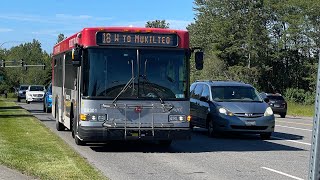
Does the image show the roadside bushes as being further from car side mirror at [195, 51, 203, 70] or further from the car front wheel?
car side mirror at [195, 51, 203, 70]

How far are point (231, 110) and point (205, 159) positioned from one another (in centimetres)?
483

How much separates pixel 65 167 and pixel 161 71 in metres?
3.85

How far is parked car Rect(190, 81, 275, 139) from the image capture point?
16375 mm

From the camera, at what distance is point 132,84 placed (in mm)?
12609

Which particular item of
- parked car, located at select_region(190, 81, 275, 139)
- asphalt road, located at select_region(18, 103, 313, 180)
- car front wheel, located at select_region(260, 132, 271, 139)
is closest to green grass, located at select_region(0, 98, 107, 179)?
asphalt road, located at select_region(18, 103, 313, 180)

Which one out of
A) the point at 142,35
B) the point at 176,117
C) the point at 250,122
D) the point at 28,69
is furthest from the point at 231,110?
the point at 28,69

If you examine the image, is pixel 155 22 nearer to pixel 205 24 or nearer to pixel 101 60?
pixel 205 24

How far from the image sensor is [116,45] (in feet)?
41.7

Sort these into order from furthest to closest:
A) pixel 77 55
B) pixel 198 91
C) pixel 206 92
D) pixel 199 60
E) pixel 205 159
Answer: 1. pixel 198 91
2. pixel 206 92
3. pixel 199 60
4. pixel 77 55
5. pixel 205 159

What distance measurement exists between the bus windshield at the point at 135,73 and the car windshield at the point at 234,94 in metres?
4.92

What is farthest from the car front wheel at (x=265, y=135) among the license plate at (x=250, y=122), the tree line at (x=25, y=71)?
the tree line at (x=25, y=71)

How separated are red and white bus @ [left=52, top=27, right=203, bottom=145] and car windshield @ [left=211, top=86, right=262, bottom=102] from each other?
189 inches

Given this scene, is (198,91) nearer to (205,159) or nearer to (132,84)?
(132,84)

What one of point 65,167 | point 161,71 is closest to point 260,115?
point 161,71
